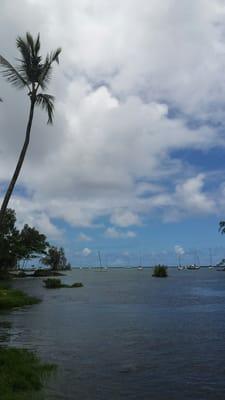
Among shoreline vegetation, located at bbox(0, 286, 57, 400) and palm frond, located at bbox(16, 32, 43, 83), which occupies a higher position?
palm frond, located at bbox(16, 32, 43, 83)

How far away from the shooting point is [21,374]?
724 inches

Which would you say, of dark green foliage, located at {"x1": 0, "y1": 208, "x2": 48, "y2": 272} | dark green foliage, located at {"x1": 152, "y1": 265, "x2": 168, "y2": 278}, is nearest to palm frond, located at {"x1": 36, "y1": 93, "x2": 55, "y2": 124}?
dark green foliage, located at {"x1": 0, "y1": 208, "x2": 48, "y2": 272}

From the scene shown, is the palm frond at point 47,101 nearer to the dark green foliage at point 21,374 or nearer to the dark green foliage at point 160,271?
the dark green foliage at point 21,374

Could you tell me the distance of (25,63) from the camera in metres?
26.2

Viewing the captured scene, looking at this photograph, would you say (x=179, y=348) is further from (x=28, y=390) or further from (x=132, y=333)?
(x=28, y=390)

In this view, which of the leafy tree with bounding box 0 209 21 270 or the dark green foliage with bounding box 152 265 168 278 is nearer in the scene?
the leafy tree with bounding box 0 209 21 270

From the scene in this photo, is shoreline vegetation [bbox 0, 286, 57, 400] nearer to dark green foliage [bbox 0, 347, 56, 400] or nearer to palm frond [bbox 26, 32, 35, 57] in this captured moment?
dark green foliage [bbox 0, 347, 56, 400]

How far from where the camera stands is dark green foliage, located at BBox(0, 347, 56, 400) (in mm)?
16047

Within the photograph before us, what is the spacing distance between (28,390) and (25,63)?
53.2 ft

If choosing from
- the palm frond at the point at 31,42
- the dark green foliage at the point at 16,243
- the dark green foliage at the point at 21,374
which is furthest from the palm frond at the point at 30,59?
the dark green foliage at the point at 16,243

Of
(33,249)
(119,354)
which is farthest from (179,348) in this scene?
(33,249)

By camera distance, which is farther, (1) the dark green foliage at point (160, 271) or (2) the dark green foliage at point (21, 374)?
(1) the dark green foliage at point (160, 271)

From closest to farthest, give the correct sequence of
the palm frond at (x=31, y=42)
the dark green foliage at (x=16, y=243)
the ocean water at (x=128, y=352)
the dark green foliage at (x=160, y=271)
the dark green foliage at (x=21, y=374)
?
the dark green foliage at (x=21, y=374)
the ocean water at (x=128, y=352)
the palm frond at (x=31, y=42)
the dark green foliage at (x=16, y=243)
the dark green foliage at (x=160, y=271)

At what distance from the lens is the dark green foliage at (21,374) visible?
52.6ft
